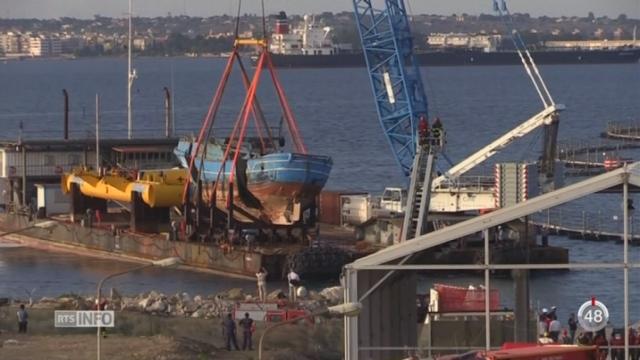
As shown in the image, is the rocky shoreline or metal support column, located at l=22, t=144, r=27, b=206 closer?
the rocky shoreline

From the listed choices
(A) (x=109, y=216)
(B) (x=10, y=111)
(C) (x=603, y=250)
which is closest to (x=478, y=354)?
(C) (x=603, y=250)

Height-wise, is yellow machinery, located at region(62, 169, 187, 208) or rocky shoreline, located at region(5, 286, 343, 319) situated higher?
yellow machinery, located at region(62, 169, 187, 208)

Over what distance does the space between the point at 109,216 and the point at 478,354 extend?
30.9 metres

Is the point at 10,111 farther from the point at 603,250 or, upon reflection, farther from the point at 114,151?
the point at 603,250

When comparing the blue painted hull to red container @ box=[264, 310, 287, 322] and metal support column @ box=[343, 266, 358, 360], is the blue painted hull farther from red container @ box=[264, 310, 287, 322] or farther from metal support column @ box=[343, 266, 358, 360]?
metal support column @ box=[343, 266, 358, 360]

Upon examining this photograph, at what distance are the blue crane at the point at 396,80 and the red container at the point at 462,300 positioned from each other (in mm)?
26219

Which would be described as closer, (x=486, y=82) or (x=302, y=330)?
(x=302, y=330)

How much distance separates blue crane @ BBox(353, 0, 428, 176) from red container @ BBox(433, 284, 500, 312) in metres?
26.2

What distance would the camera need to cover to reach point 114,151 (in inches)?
2046

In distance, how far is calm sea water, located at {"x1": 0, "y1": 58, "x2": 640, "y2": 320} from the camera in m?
40.3

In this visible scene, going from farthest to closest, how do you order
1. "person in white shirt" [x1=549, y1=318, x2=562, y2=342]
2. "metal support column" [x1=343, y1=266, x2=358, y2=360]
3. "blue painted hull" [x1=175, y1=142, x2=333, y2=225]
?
"blue painted hull" [x1=175, y1=142, x2=333, y2=225]
"person in white shirt" [x1=549, y1=318, x2=562, y2=342]
"metal support column" [x1=343, y1=266, x2=358, y2=360]

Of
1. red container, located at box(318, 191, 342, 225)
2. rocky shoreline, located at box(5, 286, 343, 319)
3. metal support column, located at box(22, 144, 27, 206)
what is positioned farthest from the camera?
metal support column, located at box(22, 144, 27, 206)

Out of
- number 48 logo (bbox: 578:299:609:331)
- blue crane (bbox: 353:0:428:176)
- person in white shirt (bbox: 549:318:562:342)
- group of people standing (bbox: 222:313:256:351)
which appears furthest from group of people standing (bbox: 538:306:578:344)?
blue crane (bbox: 353:0:428:176)

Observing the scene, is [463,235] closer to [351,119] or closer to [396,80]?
[396,80]
